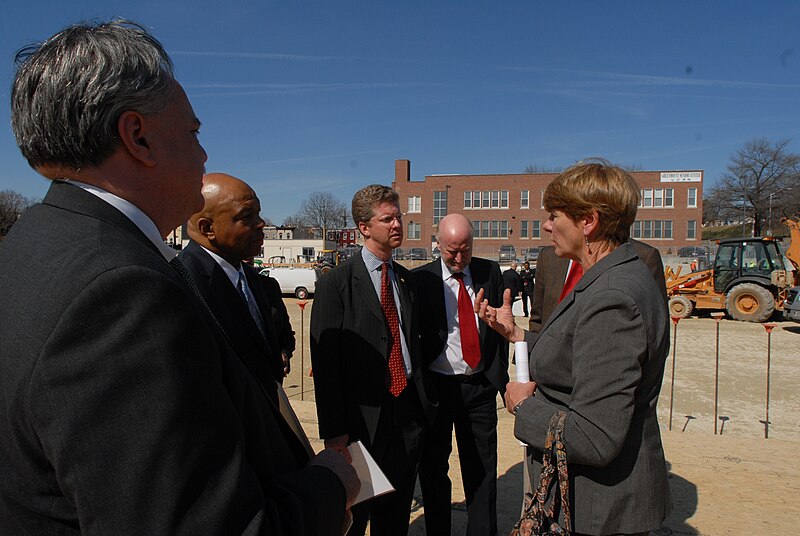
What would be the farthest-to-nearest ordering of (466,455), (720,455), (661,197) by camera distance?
(661,197) → (720,455) → (466,455)

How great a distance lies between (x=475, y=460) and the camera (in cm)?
360

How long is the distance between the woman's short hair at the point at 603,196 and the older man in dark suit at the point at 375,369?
→ 54.5 inches

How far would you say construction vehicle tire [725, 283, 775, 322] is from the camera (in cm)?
1631

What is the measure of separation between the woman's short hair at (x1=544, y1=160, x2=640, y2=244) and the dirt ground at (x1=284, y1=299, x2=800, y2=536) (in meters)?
2.34

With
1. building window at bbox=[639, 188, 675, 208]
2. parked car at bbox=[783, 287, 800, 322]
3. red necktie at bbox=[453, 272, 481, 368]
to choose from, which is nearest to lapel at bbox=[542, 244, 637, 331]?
red necktie at bbox=[453, 272, 481, 368]

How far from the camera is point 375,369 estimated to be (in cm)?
306

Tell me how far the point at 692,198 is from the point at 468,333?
5979 cm

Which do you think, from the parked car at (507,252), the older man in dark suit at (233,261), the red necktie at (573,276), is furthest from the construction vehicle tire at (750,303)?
the parked car at (507,252)

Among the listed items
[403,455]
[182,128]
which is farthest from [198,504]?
[403,455]

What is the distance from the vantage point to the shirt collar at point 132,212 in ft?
3.41

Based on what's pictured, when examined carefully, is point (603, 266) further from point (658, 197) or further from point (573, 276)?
point (658, 197)

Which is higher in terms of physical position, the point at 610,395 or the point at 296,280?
the point at 610,395

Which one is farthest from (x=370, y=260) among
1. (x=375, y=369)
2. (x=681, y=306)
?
(x=681, y=306)

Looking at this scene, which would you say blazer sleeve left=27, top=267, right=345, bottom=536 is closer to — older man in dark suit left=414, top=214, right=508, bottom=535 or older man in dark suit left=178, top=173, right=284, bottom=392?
older man in dark suit left=178, top=173, right=284, bottom=392
